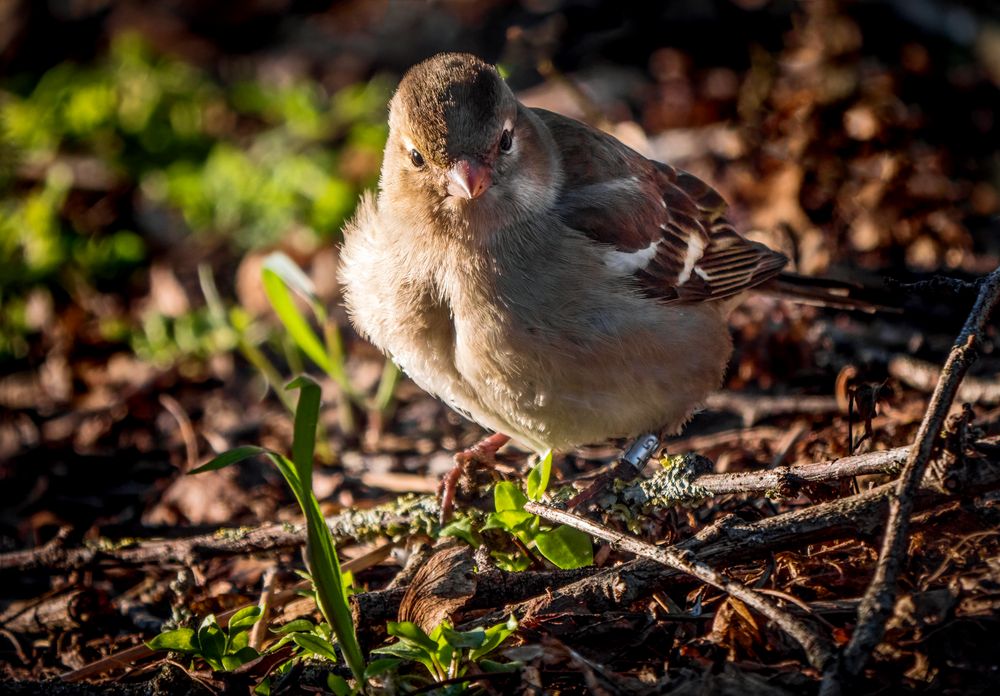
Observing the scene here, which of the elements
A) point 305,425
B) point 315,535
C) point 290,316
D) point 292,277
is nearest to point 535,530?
point 315,535

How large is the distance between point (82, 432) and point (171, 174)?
2.47 m

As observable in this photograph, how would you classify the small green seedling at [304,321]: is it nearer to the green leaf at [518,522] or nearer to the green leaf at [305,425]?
the green leaf at [518,522]

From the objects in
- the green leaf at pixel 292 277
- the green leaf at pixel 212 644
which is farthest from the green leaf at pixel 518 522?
the green leaf at pixel 292 277

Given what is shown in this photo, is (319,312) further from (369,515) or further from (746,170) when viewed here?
(746,170)

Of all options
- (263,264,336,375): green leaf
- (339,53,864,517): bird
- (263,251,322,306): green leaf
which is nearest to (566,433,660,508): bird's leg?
(339,53,864,517): bird

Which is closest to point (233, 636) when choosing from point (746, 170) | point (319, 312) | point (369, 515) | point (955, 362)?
point (369, 515)

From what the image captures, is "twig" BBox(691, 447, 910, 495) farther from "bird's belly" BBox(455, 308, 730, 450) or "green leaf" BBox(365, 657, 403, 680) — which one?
"green leaf" BBox(365, 657, 403, 680)

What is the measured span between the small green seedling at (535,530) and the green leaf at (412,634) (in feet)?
1.87

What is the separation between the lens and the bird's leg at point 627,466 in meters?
3.66

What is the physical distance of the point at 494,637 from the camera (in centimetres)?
275

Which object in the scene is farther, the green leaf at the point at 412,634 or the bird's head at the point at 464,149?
the bird's head at the point at 464,149

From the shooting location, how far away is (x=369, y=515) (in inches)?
151

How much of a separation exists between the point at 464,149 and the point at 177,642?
2.13m

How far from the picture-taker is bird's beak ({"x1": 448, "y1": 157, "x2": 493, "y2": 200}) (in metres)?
3.81
